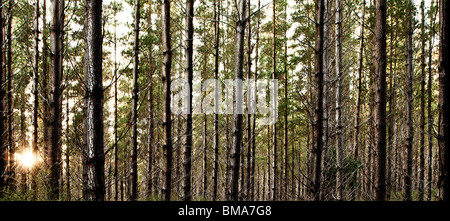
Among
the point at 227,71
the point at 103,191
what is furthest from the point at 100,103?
the point at 227,71

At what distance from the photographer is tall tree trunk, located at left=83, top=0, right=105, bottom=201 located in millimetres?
2588

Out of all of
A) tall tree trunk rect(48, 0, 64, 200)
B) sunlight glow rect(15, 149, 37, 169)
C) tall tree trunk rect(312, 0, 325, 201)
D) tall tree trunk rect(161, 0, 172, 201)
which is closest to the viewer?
tall tree trunk rect(312, 0, 325, 201)

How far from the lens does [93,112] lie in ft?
8.59

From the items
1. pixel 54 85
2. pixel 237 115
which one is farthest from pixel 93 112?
pixel 54 85

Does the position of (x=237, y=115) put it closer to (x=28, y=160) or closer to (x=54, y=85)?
(x=54, y=85)

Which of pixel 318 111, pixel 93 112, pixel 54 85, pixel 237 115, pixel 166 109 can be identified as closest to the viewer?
pixel 93 112

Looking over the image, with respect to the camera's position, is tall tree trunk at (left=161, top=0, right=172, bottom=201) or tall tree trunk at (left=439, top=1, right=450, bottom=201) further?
tall tree trunk at (left=161, top=0, right=172, bottom=201)

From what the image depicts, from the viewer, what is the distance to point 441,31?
3.11 m

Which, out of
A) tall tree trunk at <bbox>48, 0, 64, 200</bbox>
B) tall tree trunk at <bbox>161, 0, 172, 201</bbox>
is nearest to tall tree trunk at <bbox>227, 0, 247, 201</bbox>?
tall tree trunk at <bbox>161, 0, 172, 201</bbox>

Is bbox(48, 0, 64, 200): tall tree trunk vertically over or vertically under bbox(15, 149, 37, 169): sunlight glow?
over
